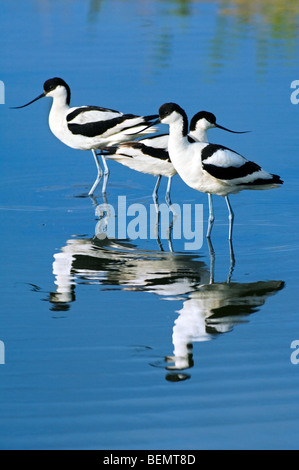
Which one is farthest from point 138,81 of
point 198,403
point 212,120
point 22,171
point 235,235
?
point 198,403

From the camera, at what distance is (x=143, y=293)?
744cm

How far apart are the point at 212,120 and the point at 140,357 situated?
13.2ft

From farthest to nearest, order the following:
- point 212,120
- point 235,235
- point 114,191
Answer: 1. point 114,191
2. point 212,120
3. point 235,235

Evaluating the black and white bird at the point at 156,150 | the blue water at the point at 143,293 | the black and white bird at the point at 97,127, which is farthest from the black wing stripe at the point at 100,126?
the black and white bird at the point at 156,150


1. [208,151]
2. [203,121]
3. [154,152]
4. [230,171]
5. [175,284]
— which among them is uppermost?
[203,121]

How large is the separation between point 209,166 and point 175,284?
1455mm

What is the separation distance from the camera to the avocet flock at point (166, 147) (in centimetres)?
880

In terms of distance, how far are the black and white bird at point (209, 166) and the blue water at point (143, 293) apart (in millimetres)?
452

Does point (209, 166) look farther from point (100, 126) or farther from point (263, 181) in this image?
point (100, 126)

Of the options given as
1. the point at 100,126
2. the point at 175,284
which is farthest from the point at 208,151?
the point at 100,126

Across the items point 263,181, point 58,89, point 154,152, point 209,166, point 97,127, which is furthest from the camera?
point 58,89

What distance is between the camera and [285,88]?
14.9 m
